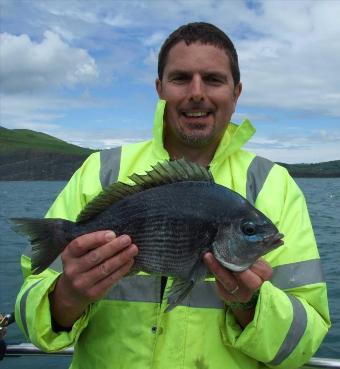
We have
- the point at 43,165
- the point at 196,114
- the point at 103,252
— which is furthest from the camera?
the point at 43,165

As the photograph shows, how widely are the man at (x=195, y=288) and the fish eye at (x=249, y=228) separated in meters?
0.23

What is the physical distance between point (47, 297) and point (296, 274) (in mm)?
1788

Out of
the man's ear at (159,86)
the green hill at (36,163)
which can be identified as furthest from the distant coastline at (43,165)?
the man's ear at (159,86)

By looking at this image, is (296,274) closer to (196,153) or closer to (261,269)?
(261,269)

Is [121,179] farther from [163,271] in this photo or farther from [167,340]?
[167,340]

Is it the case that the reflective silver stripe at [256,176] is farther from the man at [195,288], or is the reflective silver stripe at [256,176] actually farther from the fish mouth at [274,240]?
the fish mouth at [274,240]

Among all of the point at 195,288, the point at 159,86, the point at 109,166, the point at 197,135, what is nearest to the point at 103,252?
the point at 195,288

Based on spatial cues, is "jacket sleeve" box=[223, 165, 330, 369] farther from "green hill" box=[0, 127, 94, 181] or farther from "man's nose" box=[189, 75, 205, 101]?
"green hill" box=[0, 127, 94, 181]

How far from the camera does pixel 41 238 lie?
11.3ft

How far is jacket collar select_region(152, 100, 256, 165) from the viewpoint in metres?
4.25

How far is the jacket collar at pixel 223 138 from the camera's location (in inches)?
167

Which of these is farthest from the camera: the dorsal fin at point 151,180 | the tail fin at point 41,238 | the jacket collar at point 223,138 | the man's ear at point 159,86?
the man's ear at point 159,86

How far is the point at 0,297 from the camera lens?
1427 cm

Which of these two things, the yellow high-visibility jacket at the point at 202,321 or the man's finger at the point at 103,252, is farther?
the yellow high-visibility jacket at the point at 202,321
